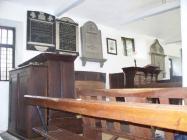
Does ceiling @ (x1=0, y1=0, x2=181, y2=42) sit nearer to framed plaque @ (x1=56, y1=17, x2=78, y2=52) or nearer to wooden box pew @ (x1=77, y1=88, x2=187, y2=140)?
framed plaque @ (x1=56, y1=17, x2=78, y2=52)

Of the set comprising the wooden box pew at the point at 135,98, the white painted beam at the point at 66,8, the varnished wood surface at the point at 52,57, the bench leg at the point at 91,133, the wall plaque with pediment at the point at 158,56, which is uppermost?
the white painted beam at the point at 66,8

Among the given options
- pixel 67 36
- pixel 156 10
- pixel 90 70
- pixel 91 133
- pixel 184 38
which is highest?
pixel 156 10

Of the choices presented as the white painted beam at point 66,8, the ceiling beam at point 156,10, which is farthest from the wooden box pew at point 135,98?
the ceiling beam at point 156,10

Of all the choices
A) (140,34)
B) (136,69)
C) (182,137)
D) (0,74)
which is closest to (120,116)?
(182,137)

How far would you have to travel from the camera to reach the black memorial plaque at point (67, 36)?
21.1 ft

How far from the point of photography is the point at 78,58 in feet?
22.5

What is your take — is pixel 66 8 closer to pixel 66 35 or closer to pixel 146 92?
pixel 66 35

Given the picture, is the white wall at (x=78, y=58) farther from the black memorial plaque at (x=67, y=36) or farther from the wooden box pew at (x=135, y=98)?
the wooden box pew at (x=135, y=98)

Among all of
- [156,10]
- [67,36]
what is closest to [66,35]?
[67,36]

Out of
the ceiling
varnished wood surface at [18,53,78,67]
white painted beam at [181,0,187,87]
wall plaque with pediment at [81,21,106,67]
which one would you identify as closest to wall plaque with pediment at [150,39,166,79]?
the ceiling

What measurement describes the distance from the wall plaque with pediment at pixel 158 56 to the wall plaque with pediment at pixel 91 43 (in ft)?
9.50

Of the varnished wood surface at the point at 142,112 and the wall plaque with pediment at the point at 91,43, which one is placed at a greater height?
the wall plaque with pediment at the point at 91,43

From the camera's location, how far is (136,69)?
7.10 meters

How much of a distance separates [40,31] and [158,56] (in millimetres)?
5427
